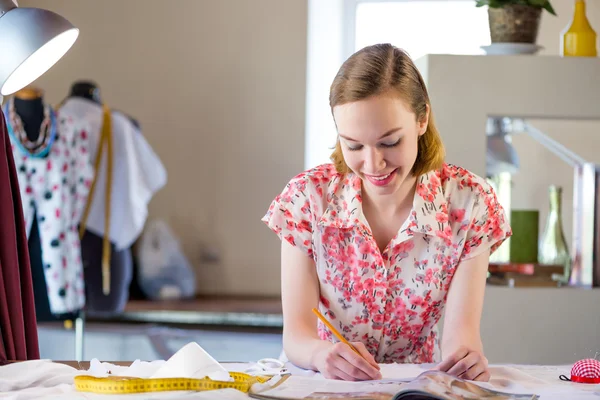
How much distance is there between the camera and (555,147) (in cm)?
234

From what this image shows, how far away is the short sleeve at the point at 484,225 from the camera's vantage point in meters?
1.68

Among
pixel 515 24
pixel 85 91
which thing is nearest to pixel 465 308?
pixel 515 24

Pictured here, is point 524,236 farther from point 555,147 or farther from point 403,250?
point 403,250

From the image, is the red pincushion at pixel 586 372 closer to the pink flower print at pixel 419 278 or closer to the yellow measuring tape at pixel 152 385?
the pink flower print at pixel 419 278

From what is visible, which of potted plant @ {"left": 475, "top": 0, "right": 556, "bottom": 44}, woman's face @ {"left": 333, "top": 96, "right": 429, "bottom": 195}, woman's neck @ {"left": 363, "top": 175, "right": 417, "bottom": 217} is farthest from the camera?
potted plant @ {"left": 475, "top": 0, "right": 556, "bottom": 44}

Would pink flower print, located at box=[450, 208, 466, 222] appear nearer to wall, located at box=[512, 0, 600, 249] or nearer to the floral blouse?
the floral blouse

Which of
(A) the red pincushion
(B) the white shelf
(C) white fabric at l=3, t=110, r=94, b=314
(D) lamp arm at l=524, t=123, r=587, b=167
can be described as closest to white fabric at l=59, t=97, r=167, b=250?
(C) white fabric at l=3, t=110, r=94, b=314

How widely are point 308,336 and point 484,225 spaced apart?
0.42 m

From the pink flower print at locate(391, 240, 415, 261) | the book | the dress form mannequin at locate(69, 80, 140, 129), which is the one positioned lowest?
the book

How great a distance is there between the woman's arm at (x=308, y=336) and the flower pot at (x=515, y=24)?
109 centimetres

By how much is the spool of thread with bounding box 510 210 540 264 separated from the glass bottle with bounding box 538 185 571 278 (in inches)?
1.0

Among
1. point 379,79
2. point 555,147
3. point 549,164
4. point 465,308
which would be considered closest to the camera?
point 379,79

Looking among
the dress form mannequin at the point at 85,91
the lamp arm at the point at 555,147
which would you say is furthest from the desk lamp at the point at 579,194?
the dress form mannequin at the point at 85,91

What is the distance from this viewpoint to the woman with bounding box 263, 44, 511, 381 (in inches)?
62.9
